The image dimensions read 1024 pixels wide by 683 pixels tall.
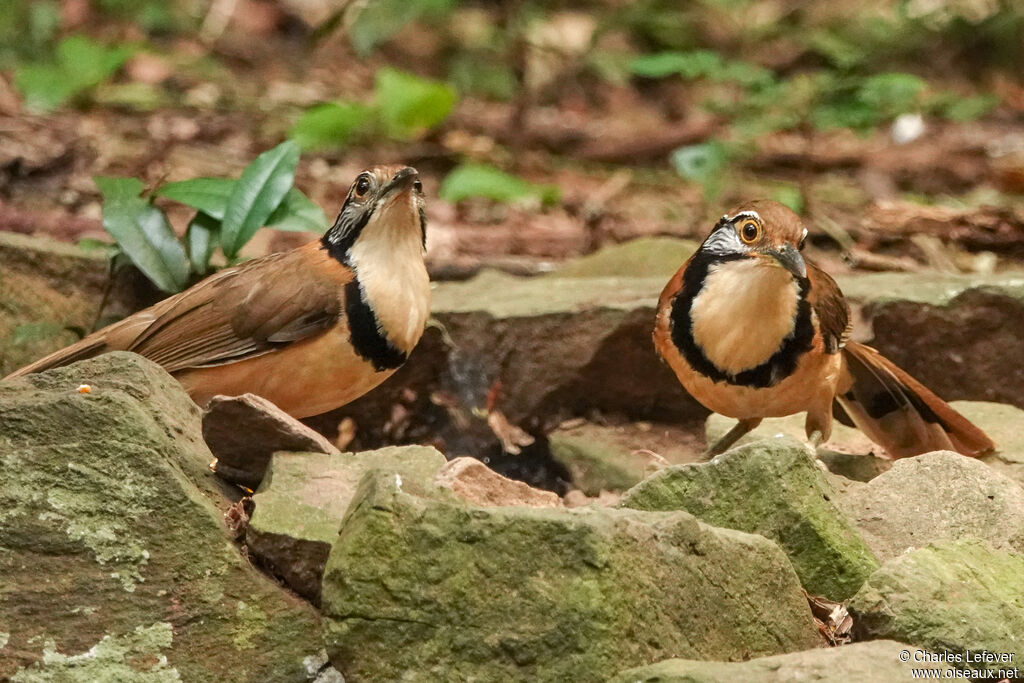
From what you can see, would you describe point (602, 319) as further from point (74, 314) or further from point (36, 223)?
point (36, 223)

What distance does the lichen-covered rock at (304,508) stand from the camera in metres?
3.38

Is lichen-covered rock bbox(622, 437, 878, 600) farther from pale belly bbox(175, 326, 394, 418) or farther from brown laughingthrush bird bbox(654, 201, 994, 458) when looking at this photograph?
pale belly bbox(175, 326, 394, 418)

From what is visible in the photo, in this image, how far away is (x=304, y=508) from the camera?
3.45m

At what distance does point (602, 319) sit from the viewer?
239 inches

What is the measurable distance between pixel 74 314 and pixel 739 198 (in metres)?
4.86

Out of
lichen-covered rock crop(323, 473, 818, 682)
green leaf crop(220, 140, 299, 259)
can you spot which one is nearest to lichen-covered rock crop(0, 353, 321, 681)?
lichen-covered rock crop(323, 473, 818, 682)

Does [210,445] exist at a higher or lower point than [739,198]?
higher

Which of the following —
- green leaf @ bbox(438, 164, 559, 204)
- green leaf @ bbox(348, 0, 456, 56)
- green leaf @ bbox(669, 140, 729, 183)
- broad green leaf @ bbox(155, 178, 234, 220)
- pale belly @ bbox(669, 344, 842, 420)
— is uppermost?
broad green leaf @ bbox(155, 178, 234, 220)

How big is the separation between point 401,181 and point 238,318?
32.1 inches

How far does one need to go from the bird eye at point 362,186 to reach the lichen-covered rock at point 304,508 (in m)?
1.63

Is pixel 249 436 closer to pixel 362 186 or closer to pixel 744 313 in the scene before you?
pixel 362 186

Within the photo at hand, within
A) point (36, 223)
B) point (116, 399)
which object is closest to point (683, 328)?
point (116, 399)

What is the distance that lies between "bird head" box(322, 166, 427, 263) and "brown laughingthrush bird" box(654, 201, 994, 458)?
100cm

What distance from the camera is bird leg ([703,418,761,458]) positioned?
5355mm
